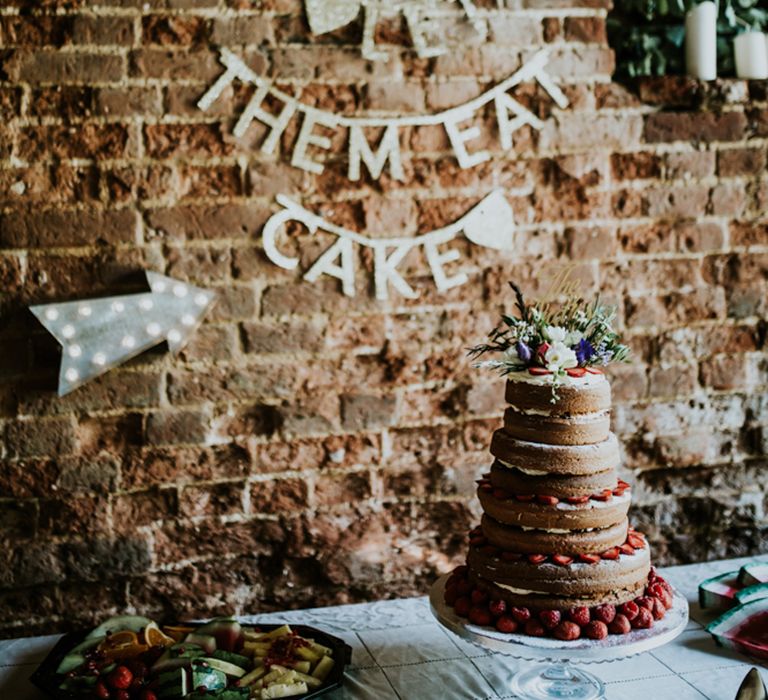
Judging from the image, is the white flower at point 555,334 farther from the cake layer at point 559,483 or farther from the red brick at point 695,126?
the red brick at point 695,126

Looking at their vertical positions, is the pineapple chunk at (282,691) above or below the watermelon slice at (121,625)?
below

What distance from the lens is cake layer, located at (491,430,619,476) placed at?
1734mm

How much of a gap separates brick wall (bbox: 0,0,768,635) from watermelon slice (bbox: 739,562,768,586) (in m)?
0.29

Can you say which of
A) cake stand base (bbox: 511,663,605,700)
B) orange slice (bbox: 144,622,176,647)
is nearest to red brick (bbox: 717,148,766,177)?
cake stand base (bbox: 511,663,605,700)

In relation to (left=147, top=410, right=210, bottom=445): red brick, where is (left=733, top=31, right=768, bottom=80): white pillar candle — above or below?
above

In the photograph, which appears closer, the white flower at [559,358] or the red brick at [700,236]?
the white flower at [559,358]

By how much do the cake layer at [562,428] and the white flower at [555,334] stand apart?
0.16 meters

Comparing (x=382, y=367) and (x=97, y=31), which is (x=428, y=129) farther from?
(x=97, y=31)

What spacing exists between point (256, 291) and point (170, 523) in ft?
2.02

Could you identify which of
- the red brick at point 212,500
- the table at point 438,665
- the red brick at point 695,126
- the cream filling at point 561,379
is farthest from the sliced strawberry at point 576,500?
the red brick at point 695,126

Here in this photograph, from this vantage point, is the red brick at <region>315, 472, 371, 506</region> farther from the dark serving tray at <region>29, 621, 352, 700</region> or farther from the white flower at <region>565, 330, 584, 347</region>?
the white flower at <region>565, 330, 584, 347</region>

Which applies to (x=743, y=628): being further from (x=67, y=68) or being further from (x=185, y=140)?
(x=67, y=68)

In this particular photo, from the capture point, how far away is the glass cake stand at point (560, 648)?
1.63 meters

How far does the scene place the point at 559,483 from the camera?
1.74 m
